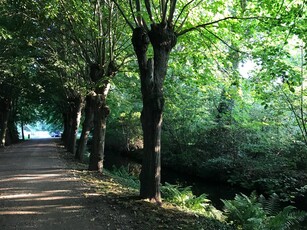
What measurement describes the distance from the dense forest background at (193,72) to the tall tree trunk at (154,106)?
0.06 meters

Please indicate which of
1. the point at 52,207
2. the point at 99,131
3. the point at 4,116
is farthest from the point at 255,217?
the point at 4,116

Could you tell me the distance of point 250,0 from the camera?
830cm

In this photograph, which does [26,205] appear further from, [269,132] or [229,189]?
[269,132]

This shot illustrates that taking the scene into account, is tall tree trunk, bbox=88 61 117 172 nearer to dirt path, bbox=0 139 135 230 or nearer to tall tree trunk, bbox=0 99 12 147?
dirt path, bbox=0 139 135 230

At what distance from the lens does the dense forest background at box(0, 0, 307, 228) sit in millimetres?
8633

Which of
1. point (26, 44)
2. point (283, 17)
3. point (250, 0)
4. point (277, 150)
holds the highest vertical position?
point (26, 44)

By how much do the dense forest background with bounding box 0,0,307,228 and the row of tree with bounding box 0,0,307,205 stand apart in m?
0.05

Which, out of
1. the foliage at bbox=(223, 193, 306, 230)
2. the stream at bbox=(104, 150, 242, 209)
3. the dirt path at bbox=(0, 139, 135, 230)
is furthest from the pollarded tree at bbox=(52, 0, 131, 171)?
the stream at bbox=(104, 150, 242, 209)

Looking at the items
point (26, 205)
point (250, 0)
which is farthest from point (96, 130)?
point (250, 0)

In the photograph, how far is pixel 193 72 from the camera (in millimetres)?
11828

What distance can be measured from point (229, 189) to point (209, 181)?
2.34m

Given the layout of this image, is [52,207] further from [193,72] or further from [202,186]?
[202,186]

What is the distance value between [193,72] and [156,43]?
3.78 m

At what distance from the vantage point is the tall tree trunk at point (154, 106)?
8.23m
